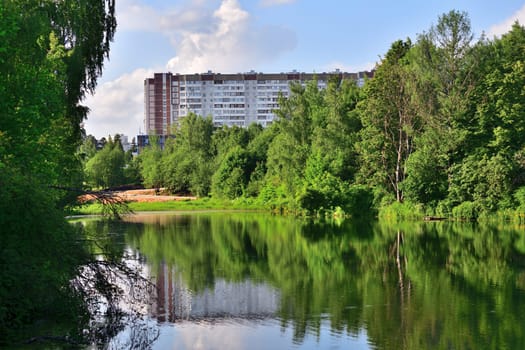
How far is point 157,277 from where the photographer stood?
2428cm

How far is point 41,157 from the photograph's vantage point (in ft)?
59.4

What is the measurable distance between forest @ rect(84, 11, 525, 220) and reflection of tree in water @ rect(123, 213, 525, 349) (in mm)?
8425

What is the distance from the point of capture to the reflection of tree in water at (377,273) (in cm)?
1596

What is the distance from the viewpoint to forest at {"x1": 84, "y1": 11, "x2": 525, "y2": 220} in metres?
52.0

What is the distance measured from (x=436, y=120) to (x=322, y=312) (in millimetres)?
39445

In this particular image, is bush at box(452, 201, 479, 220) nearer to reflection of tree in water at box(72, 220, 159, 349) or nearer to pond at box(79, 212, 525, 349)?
pond at box(79, 212, 525, 349)

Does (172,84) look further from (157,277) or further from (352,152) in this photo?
(157,277)

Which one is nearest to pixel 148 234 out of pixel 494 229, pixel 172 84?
pixel 494 229

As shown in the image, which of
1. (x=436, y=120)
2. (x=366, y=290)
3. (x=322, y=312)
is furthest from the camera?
(x=436, y=120)

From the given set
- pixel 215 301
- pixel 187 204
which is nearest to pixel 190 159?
pixel 187 204

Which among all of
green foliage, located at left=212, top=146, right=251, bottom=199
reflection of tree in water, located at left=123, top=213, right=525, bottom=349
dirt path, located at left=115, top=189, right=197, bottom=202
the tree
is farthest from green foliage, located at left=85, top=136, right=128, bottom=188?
reflection of tree in water, located at left=123, top=213, right=525, bottom=349

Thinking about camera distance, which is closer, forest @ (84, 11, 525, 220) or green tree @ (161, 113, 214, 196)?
forest @ (84, 11, 525, 220)

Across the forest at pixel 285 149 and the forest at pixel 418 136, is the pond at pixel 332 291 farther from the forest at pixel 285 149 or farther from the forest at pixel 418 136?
the forest at pixel 418 136

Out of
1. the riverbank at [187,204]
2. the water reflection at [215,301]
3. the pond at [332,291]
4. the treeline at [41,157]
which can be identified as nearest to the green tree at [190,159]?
the riverbank at [187,204]
